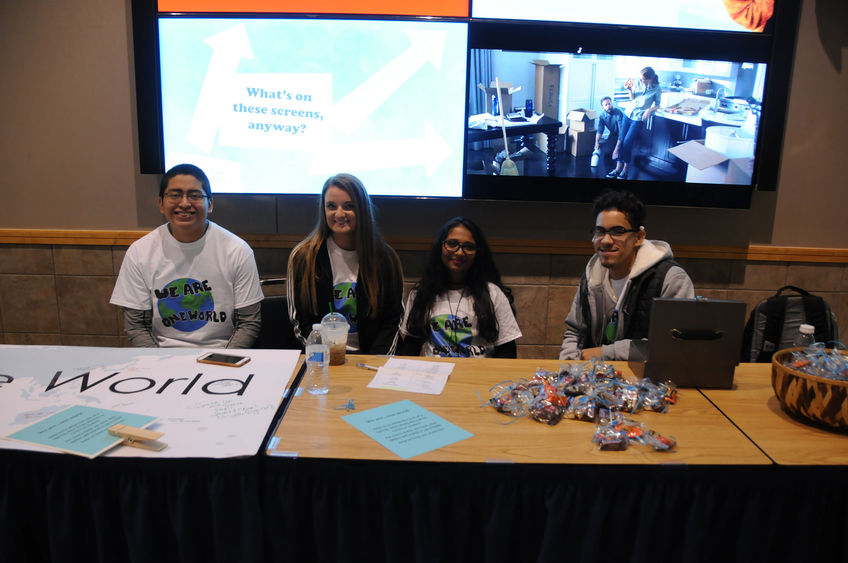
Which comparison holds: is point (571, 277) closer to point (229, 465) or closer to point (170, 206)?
point (170, 206)

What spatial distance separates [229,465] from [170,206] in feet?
4.25

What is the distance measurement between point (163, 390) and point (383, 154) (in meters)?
1.78

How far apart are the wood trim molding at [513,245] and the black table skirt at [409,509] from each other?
1966mm

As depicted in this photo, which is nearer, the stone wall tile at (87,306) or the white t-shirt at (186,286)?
the white t-shirt at (186,286)

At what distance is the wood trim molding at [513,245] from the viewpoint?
10.0 feet

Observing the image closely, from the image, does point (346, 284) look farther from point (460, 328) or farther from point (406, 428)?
point (406, 428)

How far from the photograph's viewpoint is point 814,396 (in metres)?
1.31

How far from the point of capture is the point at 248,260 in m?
2.24

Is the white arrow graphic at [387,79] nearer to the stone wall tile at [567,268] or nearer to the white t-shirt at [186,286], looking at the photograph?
the white t-shirt at [186,286]

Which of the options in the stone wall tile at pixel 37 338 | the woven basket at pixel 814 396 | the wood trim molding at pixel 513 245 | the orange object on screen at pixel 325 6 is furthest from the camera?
the stone wall tile at pixel 37 338

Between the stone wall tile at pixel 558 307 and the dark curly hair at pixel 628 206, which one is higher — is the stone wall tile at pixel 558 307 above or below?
below

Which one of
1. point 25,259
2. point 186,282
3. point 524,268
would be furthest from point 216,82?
point 524,268

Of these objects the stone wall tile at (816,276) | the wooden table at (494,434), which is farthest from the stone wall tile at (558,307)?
the wooden table at (494,434)

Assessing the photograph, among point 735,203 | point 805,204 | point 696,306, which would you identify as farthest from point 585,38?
point 696,306
